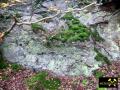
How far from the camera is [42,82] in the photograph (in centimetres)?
1223

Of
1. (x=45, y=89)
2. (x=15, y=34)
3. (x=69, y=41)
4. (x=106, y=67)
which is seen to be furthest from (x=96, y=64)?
(x=15, y=34)

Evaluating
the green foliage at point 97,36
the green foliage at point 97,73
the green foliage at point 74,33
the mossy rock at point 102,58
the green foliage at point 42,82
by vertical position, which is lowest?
the green foliage at point 97,73

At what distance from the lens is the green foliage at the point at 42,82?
12.0 metres

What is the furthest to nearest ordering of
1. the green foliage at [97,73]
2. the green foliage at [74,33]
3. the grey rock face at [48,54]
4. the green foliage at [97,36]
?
the green foliage at [97,36], the green foliage at [74,33], the grey rock face at [48,54], the green foliage at [97,73]

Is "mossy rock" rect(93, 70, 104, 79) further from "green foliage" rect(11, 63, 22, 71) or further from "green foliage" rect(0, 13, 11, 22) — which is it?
"green foliage" rect(0, 13, 11, 22)

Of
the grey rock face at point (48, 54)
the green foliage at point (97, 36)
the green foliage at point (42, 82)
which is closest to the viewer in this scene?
the green foliage at point (42, 82)

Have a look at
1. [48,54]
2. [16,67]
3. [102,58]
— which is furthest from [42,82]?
[102,58]

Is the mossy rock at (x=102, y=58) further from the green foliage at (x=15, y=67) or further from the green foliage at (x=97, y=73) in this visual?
the green foliage at (x=15, y=67)

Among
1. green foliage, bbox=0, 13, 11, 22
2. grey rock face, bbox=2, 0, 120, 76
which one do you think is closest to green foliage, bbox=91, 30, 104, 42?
grey rock face, bbox=2, 0, 120, 76

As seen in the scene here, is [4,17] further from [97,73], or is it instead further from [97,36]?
[97,73]

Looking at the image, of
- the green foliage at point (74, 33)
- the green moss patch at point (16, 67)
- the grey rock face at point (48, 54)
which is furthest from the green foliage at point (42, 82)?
the green foliage at point (74, 33)

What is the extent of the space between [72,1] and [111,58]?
460 centimetres

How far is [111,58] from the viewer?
1433 cm

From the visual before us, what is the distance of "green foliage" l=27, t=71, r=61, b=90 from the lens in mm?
12039
